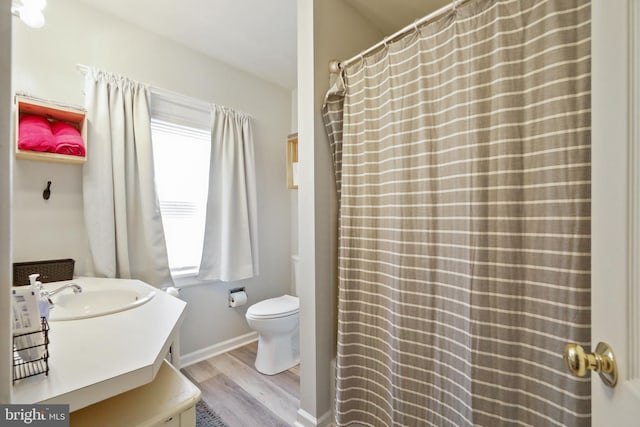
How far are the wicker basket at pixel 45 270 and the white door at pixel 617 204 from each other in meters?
2.23

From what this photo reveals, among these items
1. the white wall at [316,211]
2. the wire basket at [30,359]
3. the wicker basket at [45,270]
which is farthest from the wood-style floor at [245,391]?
the wire basket at [30,359]

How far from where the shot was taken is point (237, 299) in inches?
93.1

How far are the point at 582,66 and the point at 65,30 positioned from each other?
99.9 inches

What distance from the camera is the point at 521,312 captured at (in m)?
0.90

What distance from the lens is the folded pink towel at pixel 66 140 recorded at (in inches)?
57.4

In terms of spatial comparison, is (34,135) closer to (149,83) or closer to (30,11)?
(30,11)

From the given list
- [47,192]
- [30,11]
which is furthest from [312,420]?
[30,11]

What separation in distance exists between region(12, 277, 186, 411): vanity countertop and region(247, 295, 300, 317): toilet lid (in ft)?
3.08

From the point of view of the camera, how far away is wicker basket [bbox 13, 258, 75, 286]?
144cm

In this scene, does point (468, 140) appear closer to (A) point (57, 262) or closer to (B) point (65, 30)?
(A) point (57, 262)

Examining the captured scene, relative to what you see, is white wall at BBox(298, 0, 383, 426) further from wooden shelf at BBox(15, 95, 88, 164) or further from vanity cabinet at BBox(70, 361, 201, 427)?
wooden shelf at BBox(15, 95, 88, 164)

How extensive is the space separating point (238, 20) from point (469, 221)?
193 centimetres

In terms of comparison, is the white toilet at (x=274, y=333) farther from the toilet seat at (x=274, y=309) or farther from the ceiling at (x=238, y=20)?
the ceiling at (x=238, y=20)
